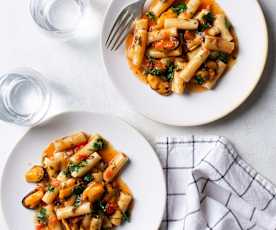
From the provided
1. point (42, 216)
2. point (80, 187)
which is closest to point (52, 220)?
point (42, 216)

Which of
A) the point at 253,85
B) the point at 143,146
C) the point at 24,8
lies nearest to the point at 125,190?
the point at 143,146

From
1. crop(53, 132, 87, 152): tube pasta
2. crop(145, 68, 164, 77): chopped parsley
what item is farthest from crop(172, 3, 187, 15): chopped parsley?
crop(53, 132, 87, 152): tube pasta

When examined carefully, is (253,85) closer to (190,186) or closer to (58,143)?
(190,186)

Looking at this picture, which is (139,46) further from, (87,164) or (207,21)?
(87,164)

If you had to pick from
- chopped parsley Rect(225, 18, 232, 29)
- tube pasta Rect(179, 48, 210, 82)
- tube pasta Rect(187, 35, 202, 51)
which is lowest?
tube pasta Rect(179, 48, 210, 82)

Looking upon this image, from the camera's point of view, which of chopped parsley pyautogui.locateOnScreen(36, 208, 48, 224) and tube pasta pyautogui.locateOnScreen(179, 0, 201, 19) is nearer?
tube pasta pyautogui.locateOnScreen(179, 0, 201, 19)

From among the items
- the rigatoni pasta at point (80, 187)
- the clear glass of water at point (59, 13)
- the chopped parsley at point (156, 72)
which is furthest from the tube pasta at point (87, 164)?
the clear glass of water at point (59, 13)

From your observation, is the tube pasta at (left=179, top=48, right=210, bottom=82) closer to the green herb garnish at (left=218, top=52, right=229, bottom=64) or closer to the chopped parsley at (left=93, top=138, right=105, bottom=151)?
the green herb garnish at (left=218, top=52, right=229, bottom=64)
